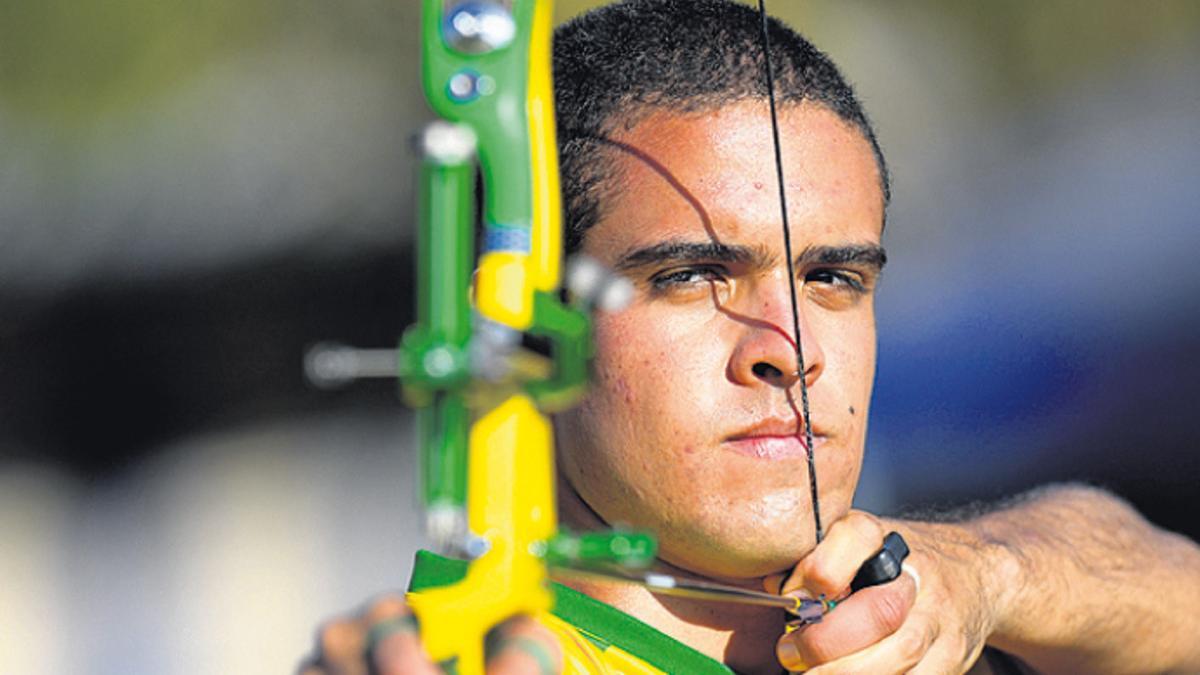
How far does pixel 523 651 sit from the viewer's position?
88cm

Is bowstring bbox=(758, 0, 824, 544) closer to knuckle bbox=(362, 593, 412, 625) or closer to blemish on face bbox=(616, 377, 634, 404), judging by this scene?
blemish on face bbox=(616, 377, 634, 404)

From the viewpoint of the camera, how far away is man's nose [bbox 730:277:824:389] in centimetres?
143

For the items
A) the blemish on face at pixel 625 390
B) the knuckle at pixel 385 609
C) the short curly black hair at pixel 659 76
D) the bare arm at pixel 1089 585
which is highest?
the short curly black hair at pixel 659 76

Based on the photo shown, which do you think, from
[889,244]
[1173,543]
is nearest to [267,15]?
[889,244]

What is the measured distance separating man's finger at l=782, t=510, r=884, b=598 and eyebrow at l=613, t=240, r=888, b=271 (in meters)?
0.26

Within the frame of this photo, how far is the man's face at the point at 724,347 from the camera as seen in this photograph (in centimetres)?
144

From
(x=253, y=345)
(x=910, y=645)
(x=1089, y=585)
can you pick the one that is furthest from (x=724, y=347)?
(x=253, y=345)

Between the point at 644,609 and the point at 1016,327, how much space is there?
272 cm

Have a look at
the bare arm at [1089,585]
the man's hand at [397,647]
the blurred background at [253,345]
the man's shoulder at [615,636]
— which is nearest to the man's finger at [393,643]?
the man's hand at [397,647]

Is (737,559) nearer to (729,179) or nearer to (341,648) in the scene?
(729,179)

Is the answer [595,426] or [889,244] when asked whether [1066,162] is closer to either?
[889,244]

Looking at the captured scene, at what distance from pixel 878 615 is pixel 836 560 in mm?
64

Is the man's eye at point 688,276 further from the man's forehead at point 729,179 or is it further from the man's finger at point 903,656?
the man's finger at point 903,656

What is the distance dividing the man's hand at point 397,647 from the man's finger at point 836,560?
57cm
